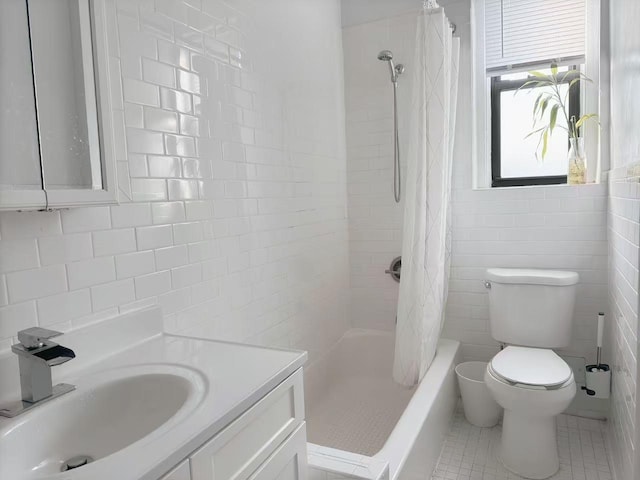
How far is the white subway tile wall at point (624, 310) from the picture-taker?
140cm

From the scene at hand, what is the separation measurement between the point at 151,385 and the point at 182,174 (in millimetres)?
718

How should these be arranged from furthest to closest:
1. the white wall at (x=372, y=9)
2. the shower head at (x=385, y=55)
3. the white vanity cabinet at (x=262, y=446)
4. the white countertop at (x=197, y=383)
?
the white wall at (x=372, y=9) → the shower head at (x=385, y=55) → the white vanity cabinet at (x=262, y=446) → the white countertop at (x=197, y=383)

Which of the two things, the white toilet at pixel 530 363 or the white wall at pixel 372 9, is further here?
the white wall at pixel 372 9

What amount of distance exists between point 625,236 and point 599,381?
3.14ft

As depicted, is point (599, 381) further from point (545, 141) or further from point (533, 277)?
point (545, 141)

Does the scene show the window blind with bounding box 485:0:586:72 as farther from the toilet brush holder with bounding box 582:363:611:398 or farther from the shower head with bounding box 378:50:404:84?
the toilet brush holder with bounding box 582:363:611:398

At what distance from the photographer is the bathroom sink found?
2.87ft

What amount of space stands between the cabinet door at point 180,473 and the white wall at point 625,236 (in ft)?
4.23

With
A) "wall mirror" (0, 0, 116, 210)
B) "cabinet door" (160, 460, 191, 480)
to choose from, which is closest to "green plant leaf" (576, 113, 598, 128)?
"wall mirror" (0, 0, 116, 210)

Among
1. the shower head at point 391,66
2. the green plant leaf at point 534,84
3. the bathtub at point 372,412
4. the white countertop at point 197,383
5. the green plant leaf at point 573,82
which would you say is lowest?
the bathtub at point 372,412

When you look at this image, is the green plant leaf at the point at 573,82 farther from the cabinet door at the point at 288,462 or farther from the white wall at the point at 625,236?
the cabinet door at the point at 288,462

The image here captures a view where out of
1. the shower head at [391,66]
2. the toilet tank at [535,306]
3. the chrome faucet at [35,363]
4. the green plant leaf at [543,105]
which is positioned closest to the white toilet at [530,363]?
the toilet tank at [535,306]

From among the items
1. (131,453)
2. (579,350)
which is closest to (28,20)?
(131,453)

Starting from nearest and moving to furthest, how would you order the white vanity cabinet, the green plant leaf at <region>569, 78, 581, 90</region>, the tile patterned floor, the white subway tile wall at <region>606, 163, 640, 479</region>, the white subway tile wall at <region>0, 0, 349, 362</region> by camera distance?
the white vanity cabinet
the white subway tile wall at <region>0, 0, 349, 362</region>
the white subway tile wall at <region>606, 163, 640, 479</region>
the tile patterned floor
the green plant leaf at <region>569, 78, 581, 90</region>
